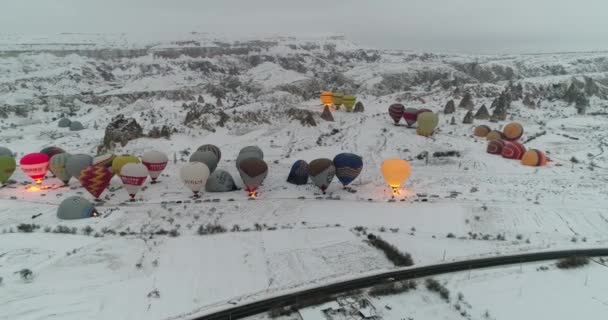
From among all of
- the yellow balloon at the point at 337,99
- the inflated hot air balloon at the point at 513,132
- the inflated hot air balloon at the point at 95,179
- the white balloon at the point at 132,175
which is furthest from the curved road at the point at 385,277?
the yellow balloon at the point at 337,99

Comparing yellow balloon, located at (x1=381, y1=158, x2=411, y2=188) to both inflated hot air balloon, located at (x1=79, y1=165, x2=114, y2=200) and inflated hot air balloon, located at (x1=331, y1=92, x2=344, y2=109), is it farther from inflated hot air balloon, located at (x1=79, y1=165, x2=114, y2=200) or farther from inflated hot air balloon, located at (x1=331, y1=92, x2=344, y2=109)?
inflated hot air balloon, located at (x1=331, y1=92, x2=344, y2=109)

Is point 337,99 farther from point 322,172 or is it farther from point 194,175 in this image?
point 194,175

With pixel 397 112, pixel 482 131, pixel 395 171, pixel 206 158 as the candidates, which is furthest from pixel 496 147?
pixel 206 158

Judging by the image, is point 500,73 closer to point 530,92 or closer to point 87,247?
point 530,92

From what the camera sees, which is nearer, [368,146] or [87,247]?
[87,247]

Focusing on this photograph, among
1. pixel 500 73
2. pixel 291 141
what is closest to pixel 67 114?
pixel 291 141

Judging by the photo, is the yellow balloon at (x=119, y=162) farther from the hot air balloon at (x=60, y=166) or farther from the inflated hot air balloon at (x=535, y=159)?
the inflated hot air balloon at (x=535, y=159)
